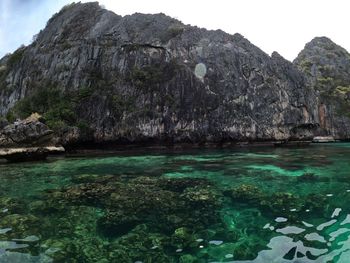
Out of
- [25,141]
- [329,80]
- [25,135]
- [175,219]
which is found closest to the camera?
[175,219]

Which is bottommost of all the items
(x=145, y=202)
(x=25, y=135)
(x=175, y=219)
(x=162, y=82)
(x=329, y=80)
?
(x=175, y=219)

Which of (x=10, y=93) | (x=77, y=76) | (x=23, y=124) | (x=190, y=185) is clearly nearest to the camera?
(x=190, y=185)

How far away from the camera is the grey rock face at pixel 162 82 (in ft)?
121

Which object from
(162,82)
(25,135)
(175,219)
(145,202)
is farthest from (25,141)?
(175,219)

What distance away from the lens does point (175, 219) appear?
9.04 m

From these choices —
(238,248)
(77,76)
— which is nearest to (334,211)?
(238,248)

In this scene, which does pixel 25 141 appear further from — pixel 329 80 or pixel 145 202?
pixel 329 80

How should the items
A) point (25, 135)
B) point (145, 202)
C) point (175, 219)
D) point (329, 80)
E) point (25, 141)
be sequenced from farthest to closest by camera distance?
point (329, 80) → point (25, 135) → point (25, 141) → point (145, 202) → point (175, 219)

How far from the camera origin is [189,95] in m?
38.7

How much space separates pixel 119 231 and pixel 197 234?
193 centimetres

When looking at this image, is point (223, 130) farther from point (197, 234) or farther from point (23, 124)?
point (197, 234)

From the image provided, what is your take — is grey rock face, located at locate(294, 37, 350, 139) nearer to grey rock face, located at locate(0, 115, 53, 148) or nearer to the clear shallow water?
grey rock face, located at locate(0, 115, 53, 148)

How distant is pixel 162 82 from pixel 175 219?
3059 centimetres

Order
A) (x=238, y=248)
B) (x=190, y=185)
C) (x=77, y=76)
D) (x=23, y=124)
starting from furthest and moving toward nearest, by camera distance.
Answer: (x=77, y=76)
(x=23, y=124)
(x=190, y=185)
(x=238, y=248)
